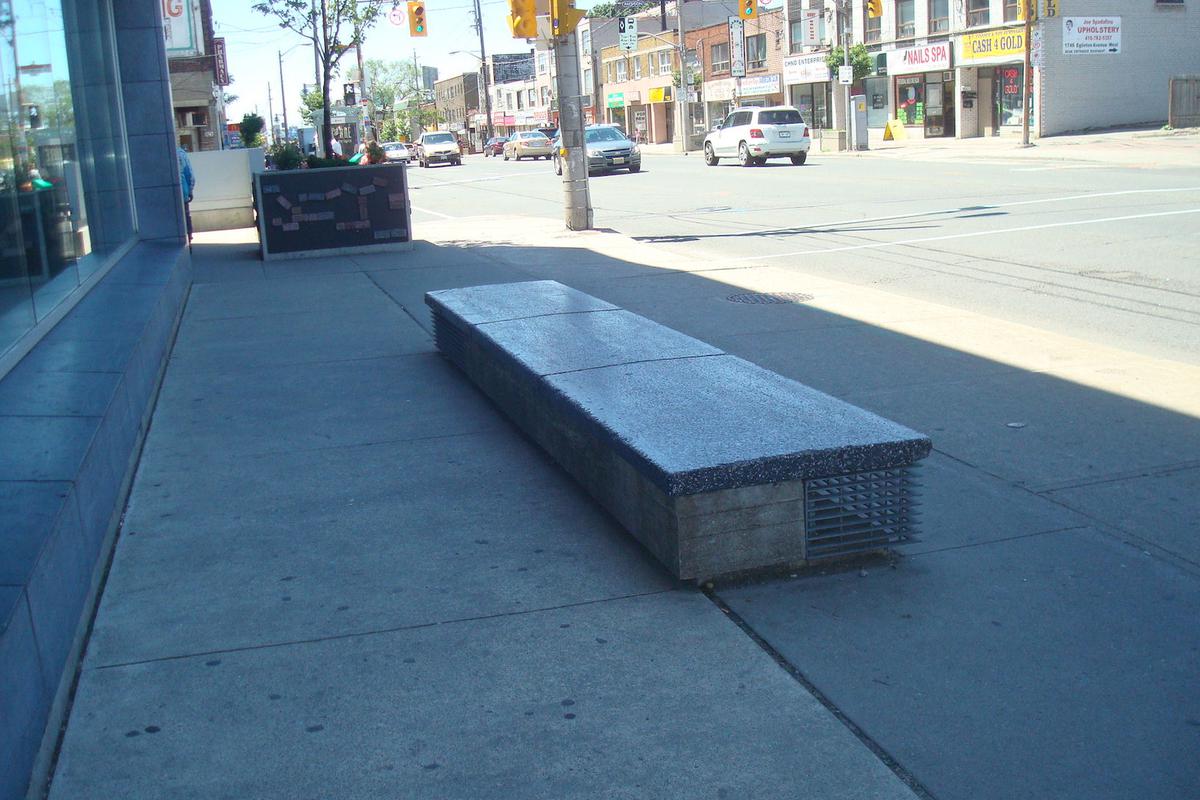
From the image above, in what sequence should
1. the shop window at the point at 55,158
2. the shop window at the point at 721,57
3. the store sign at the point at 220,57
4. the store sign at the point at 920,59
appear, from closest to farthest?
1. the shop window at the point at 55,158
2. the store sign at the point at 220,57
3. the store sign at the point at 920,59
4. the shop window at the point at 721,57

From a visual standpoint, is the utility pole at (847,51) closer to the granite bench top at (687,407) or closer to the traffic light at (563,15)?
the traffic light at (563,15)

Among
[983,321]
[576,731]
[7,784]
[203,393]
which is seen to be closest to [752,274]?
[983,321]

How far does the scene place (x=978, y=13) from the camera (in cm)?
4744

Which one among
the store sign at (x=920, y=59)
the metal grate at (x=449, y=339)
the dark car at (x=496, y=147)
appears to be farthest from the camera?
the dark car at (x=496, y=147)

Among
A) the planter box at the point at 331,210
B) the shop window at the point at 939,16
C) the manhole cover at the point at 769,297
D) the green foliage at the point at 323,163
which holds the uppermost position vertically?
the shop window at the point at 939,16

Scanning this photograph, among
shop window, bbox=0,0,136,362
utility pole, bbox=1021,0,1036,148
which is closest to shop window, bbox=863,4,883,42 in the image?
utility pole, bbox=1021,0,1036,148

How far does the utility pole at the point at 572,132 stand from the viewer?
58.3 ft

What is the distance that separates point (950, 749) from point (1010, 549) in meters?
1.72

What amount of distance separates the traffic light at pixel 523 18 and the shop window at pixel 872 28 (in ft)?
133

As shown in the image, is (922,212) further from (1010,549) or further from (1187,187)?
(1010,549)

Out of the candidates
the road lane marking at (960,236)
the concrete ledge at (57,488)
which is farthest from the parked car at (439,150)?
the concrete ledge at (57,488)

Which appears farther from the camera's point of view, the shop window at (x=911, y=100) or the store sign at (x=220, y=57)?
the shop window at (x=911, y=100)

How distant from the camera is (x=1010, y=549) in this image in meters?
4.79

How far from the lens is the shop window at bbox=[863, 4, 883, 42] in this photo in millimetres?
53750
